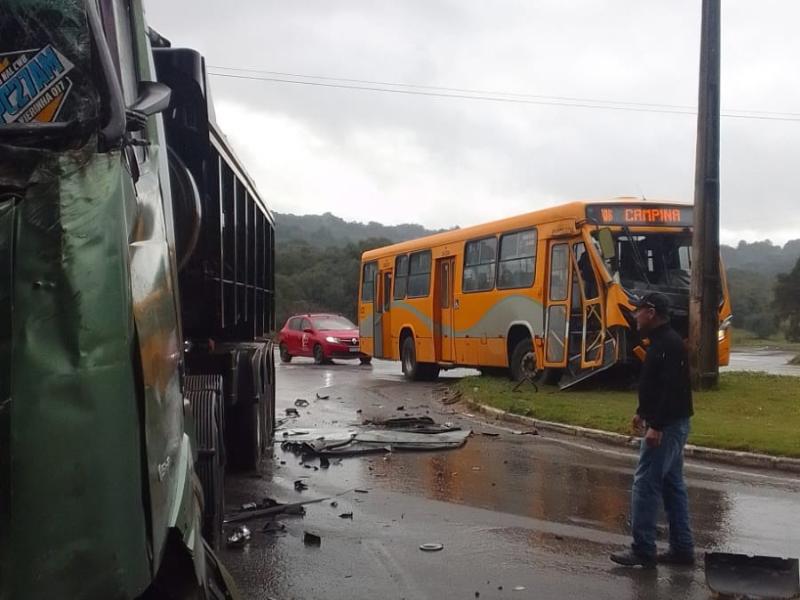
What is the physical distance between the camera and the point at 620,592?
5703 millimetres

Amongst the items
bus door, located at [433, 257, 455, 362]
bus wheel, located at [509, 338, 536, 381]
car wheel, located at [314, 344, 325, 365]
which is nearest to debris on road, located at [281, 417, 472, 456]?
bus wheel, located at [509, 338, 536, 381]

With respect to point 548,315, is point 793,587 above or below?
below

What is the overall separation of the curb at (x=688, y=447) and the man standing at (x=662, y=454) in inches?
161

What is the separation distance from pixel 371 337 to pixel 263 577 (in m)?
19.3

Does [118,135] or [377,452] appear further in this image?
[377,452]

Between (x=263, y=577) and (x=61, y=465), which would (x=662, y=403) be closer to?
(x=263, y=577)

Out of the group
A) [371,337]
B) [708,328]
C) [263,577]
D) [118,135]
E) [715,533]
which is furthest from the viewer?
[371,337]

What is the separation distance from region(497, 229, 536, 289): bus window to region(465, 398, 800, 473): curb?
12.1 ft

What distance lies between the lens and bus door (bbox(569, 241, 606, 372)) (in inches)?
608

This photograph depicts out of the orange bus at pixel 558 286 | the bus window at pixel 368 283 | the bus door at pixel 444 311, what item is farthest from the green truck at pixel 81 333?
the bus window at pixel 368 283

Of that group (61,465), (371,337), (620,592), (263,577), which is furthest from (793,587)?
(371,337)

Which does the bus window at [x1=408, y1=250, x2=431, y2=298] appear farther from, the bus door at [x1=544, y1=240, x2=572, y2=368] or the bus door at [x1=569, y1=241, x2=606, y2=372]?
the bus door at [x1=569, y1=241, x2=606, y2=372]

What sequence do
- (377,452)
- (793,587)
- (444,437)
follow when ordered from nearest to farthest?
(793,587), (377,452), (444,437)

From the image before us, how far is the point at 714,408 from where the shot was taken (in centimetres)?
1399
